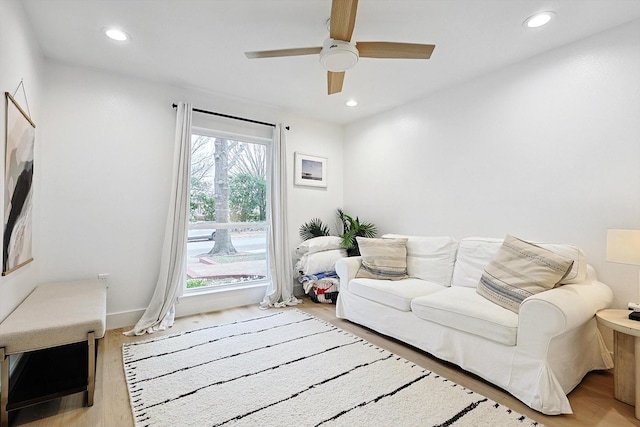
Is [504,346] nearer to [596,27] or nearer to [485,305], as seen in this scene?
[485,305]

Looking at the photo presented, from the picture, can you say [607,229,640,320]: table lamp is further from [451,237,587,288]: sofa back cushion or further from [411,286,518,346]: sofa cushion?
[411,286,518,346]: sofa cushion

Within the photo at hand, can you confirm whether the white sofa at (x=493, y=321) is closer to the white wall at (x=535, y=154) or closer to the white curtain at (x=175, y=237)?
the white wall at (x=535, y=154)

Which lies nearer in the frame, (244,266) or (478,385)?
(478,385)

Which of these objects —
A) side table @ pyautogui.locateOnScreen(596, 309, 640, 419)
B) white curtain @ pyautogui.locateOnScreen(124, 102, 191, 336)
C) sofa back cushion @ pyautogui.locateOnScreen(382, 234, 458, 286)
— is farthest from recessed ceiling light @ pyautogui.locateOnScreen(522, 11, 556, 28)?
white curtain @ pyautogui.locateOnScreen(124, 102, 191, 336)

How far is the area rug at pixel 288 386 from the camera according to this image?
5.66 ft

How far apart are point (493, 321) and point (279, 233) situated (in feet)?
8.65

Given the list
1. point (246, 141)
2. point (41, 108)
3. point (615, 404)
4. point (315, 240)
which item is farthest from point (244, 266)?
point (615, 404)

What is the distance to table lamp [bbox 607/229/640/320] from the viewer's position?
74.8 inches

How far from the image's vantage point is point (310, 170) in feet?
14.8

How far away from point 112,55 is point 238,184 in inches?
71.0

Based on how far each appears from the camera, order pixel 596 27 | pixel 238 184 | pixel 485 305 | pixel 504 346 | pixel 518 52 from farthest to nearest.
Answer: pixel 238 184, pixel 518 52, pixel 596 27, pixel 485 305, pixel 504 346

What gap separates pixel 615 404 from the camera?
6.15ft

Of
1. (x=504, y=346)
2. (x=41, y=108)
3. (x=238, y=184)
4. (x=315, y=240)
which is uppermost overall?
(x=41, y=108)

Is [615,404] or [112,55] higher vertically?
[112,55]
